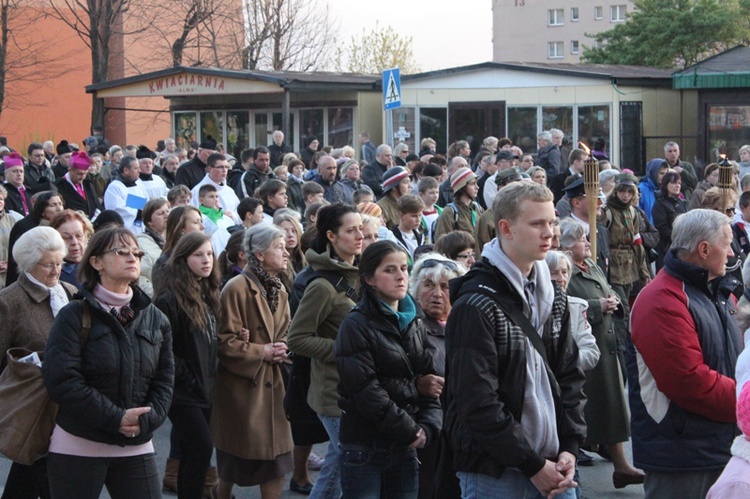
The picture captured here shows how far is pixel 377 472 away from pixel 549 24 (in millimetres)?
91431

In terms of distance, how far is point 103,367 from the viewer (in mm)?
4961

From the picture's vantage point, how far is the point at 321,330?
616cm

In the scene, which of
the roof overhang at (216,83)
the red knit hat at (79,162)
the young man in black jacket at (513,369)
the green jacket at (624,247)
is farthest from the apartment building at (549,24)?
the young man in black jacket at (513,369)

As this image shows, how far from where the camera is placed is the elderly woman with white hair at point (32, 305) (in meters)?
5.84

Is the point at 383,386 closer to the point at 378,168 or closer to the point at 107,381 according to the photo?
the point at 107,381

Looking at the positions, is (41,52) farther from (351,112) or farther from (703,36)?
(703,36)

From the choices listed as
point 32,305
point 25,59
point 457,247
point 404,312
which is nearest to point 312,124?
point 25,59

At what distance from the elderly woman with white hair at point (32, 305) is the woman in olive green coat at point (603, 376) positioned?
3.37 meters

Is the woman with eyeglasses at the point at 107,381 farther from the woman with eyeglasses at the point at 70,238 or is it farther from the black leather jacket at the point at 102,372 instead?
the woman with eyeglasses at the point at 70,238

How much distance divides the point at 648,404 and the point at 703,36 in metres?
46.1

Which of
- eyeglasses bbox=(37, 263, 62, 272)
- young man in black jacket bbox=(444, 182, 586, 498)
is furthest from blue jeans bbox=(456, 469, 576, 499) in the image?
eyeglasses bbox=(37, 263, 62, 272)

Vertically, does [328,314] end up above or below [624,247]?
below

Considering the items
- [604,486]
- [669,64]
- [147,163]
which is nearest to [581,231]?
[604,486]

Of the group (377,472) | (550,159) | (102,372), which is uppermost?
(550,159)
